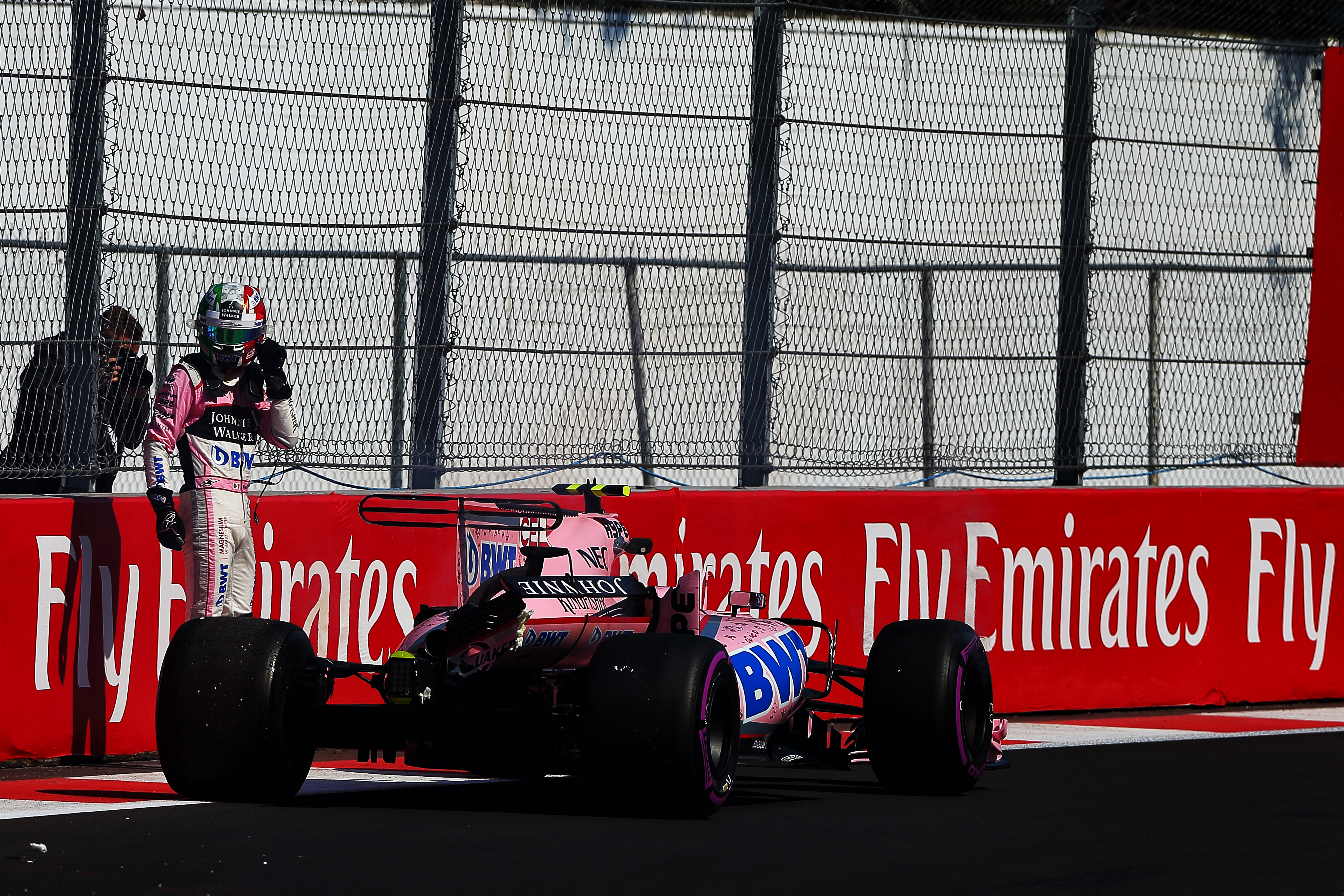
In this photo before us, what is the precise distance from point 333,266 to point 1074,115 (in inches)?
150

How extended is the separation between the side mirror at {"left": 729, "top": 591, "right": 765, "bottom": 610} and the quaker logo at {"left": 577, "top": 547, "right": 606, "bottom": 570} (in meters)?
0.46

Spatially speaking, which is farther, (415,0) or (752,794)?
(415,0)

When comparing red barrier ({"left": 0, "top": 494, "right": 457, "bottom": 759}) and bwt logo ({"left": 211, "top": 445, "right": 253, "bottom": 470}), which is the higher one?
bwt logo ({"left": 211, "top": 445, "right": 253, "bottom": 470})

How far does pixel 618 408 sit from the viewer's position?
10094 mm

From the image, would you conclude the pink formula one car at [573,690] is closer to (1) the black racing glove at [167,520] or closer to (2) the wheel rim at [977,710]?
(2) the wheel rim at [977,710]

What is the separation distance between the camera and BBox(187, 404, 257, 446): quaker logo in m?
8.80

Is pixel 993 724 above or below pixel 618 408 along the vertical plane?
below

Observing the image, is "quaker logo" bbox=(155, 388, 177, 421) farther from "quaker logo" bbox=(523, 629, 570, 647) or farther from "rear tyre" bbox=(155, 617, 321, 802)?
"quaker logo" bbox=(523, 629, 570, 647)

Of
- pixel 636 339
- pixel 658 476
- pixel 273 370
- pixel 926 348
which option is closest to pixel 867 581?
pixel 658 476

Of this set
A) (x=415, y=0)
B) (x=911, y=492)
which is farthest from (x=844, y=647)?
(x=415, y=0)

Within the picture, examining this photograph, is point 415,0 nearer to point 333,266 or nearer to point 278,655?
point 333,266

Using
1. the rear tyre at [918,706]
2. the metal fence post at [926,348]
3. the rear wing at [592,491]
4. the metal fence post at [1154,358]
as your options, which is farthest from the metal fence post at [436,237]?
the metal fence post at [1154,358]

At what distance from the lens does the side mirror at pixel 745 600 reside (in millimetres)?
7797

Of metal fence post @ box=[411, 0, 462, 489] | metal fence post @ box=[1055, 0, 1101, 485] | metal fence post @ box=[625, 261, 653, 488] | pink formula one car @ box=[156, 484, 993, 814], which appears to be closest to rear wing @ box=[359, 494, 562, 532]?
pink formula one car @ box=[156, 484, 993, 814]
